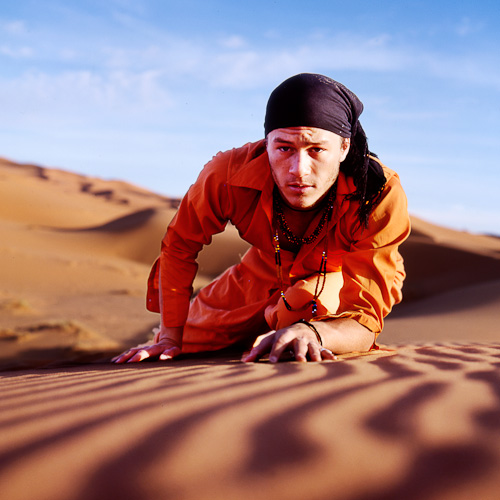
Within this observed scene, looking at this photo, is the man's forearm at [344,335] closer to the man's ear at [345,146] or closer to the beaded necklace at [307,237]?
the beaded necklace at [307,237]

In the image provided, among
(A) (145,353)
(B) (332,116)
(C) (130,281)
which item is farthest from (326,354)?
(C) (130,281)

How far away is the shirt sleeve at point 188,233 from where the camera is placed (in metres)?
2.89

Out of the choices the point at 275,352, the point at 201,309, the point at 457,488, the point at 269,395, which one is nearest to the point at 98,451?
the point at 269,395

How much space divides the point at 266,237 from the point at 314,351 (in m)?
0.93

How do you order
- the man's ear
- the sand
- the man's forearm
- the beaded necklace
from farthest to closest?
the beaded necklace, the man's ear, the man's forearm, the sand

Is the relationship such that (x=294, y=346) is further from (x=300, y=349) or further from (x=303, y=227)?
(x=303, y=227)

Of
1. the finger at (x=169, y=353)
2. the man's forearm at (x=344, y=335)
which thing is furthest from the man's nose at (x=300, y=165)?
the finger at (x=169, y=353)

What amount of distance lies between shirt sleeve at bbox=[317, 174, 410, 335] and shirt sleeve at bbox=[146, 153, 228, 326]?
0.73 metres

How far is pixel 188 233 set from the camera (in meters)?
3.03

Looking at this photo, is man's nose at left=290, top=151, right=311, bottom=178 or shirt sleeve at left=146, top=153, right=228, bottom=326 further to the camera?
shirt sleeve at left=146, top=153, right=228, bottom=326

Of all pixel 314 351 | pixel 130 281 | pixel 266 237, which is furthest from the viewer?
pixel 130 281

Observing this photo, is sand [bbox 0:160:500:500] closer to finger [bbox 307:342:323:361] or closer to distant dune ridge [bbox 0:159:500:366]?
finger [bbox 307:342:323:361]

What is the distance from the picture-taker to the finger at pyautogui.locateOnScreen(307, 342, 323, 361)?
2.26m

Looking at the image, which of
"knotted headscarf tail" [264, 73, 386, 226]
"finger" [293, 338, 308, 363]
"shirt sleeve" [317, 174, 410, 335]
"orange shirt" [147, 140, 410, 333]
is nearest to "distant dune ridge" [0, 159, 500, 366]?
"orange shirt" [147, 140, 410, 333]
